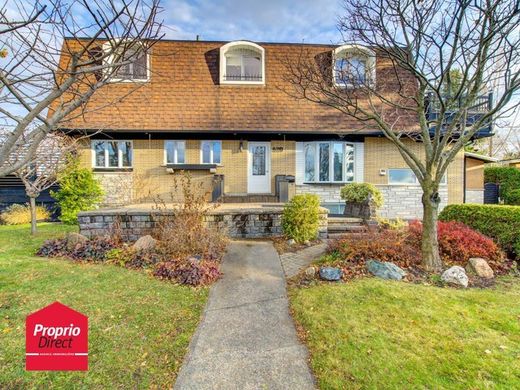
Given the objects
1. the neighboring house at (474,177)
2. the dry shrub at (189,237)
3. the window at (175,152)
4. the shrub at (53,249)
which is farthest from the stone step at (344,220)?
the neighboring house at (474,177)

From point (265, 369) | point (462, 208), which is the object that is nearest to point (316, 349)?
point (265, 369)

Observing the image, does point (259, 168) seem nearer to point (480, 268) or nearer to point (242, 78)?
point (242, 78)

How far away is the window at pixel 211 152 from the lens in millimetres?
11039

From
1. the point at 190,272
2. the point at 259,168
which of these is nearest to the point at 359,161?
the point at 259,168

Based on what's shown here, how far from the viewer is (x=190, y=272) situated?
4656 millimetres

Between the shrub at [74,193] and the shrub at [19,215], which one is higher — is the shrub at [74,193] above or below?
above

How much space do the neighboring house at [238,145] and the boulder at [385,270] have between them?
5991 mm

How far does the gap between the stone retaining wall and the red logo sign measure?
4942mm

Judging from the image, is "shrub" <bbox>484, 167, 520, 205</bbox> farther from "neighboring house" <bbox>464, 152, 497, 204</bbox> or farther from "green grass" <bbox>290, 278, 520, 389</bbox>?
"green grass" <bbox>290, 278, 520, 389</bbox>

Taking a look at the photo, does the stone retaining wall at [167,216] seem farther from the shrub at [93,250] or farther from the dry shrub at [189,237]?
the shrub at [93,250]

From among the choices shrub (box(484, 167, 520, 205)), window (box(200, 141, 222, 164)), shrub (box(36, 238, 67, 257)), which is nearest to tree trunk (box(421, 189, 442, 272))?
shrub (box(36, 238, 67, 257))

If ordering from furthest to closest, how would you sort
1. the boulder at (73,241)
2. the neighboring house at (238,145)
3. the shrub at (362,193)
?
the neighboring house at (238,145) < the shrub at (362,193) < the boulder at (73,241)

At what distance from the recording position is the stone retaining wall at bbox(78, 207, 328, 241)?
673 centimetres

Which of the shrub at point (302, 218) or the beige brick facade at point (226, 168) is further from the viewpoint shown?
the beige brick facade at point (226, 168)
